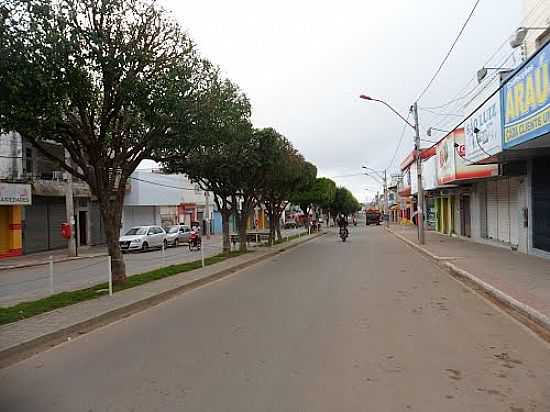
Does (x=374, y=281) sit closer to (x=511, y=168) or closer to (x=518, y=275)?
(x=518, y=275)

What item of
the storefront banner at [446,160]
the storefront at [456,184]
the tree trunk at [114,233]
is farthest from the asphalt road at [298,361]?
the storefront banner at [446,160]

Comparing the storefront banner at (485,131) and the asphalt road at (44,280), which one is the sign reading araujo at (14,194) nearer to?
the asphalt road at (44,280)

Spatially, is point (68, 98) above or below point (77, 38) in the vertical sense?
below

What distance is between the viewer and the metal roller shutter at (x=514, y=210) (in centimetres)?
2238

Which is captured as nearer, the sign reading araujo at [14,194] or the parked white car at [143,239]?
the sign reading araujo at [14,194]

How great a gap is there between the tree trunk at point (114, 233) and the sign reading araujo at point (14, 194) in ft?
54.2

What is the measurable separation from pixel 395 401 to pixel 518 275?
425 inches

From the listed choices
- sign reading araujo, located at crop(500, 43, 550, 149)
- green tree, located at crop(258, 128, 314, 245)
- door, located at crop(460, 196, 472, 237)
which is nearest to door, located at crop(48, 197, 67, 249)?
green tree, located at crop(258, 128, 314, 245)

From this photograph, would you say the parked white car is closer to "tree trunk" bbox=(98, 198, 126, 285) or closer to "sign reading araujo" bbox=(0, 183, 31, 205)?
"sign reading araujo" bbox=(0, 183, 31, 205)

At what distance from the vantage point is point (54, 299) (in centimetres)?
1236

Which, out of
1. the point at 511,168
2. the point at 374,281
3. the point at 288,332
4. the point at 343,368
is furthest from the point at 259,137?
the point at 343,368

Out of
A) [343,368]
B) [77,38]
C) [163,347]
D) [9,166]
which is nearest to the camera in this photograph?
[343,368]

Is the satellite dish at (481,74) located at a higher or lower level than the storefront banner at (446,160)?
higher

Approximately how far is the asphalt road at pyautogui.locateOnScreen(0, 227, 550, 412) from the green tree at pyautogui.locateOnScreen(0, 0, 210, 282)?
14.3 feet
